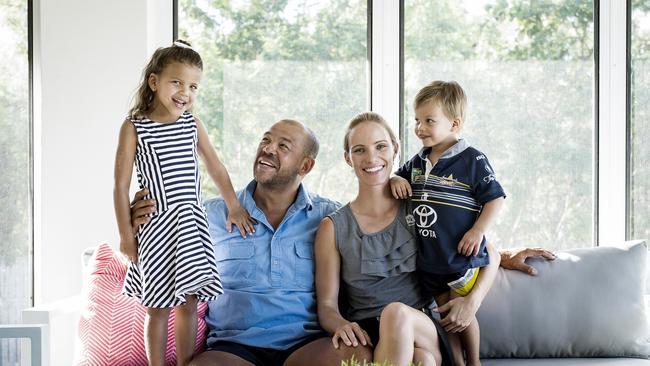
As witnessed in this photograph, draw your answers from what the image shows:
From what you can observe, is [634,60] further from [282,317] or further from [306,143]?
[282,317]

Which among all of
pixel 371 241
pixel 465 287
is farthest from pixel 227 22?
pixel 465 287

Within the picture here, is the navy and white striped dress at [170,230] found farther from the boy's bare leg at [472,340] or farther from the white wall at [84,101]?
the white wall at [84,101]

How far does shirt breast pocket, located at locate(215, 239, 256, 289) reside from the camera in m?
2.81

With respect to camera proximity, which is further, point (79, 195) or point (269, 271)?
point (79, 195)

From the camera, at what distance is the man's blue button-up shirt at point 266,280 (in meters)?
2.74

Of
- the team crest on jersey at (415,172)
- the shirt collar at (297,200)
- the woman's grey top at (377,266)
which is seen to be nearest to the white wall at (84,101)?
the shirt collar at (297,200)

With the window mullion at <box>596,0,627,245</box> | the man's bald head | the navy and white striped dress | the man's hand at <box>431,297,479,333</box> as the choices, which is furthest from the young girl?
the window mullion at <box>596,0,627,245</box>

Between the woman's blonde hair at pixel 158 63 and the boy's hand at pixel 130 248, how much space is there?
38cm

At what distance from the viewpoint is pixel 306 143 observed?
9.55 feet

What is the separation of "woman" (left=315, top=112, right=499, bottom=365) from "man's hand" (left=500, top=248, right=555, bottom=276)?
0.62ft

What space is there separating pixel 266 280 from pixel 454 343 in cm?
67

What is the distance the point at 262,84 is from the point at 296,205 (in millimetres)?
1055

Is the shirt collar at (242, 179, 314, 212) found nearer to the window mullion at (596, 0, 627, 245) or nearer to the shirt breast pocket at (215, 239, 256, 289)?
the shirt breast pocket at (215, 239, 256, 289)

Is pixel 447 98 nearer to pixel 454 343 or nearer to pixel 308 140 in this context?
pixel 308 140
